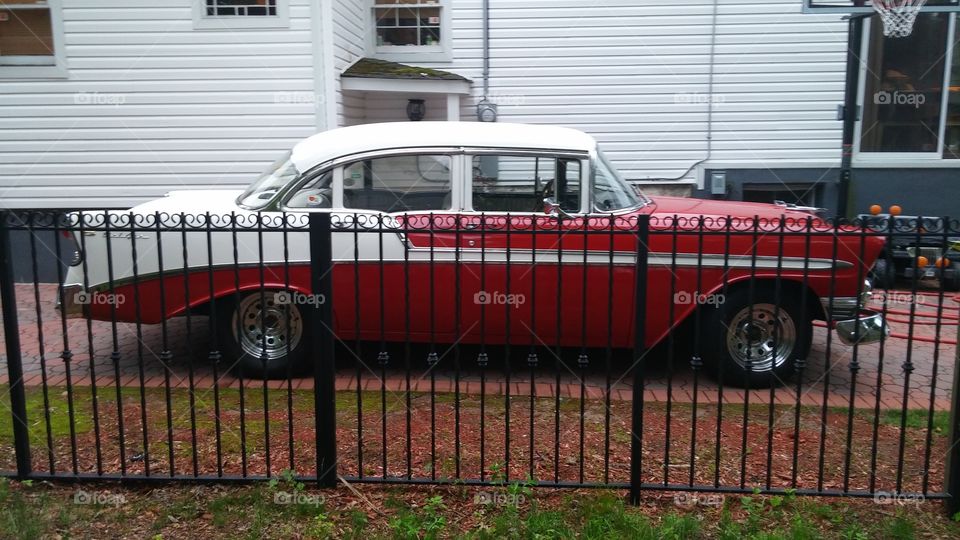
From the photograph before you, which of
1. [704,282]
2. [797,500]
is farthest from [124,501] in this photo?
[704,282]

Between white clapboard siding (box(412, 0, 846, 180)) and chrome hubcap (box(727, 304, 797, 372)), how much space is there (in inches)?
227

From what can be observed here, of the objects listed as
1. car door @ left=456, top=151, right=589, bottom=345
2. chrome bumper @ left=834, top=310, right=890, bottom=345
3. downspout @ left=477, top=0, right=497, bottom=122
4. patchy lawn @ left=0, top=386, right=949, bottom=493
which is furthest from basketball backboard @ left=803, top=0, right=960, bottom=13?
patchy lawn @ left=0, top=386, right=949, bottom=493

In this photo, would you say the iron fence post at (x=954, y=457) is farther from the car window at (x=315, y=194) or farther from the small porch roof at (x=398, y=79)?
the small porch roof at (x=398, y=79)

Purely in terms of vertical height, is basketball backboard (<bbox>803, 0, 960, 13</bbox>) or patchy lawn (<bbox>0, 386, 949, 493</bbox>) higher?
basketball backboard (<bbox>803, 0, 960, 13</bbox>)

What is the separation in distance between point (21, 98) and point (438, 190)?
6.95 m

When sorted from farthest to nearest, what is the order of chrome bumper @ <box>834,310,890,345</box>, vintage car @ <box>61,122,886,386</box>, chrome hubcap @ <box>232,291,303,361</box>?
chrome hubcap @ <box>232,291,303,361</box>, vintage car @ <box>61,122,886,386</box>, chrome bumper @ <box>834,310,890,345</box>

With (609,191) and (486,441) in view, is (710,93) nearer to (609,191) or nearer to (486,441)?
(609,191)

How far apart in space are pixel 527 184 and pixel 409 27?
6.36m

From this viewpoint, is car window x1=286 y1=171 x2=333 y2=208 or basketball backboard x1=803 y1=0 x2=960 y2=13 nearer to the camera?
car window x1=286 y1=171 x2=333 y2=208

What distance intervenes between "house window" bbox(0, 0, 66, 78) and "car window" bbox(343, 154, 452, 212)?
6008 millimetres

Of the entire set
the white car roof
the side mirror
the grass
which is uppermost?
the white car roof

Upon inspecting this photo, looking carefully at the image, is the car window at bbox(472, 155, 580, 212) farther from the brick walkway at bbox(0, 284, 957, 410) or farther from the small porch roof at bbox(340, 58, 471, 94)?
the small porch roof at bbox(340, 58, 471, 94)

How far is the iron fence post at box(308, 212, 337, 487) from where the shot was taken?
411cm

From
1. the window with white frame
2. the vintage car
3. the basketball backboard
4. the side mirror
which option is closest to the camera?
the vintage car
